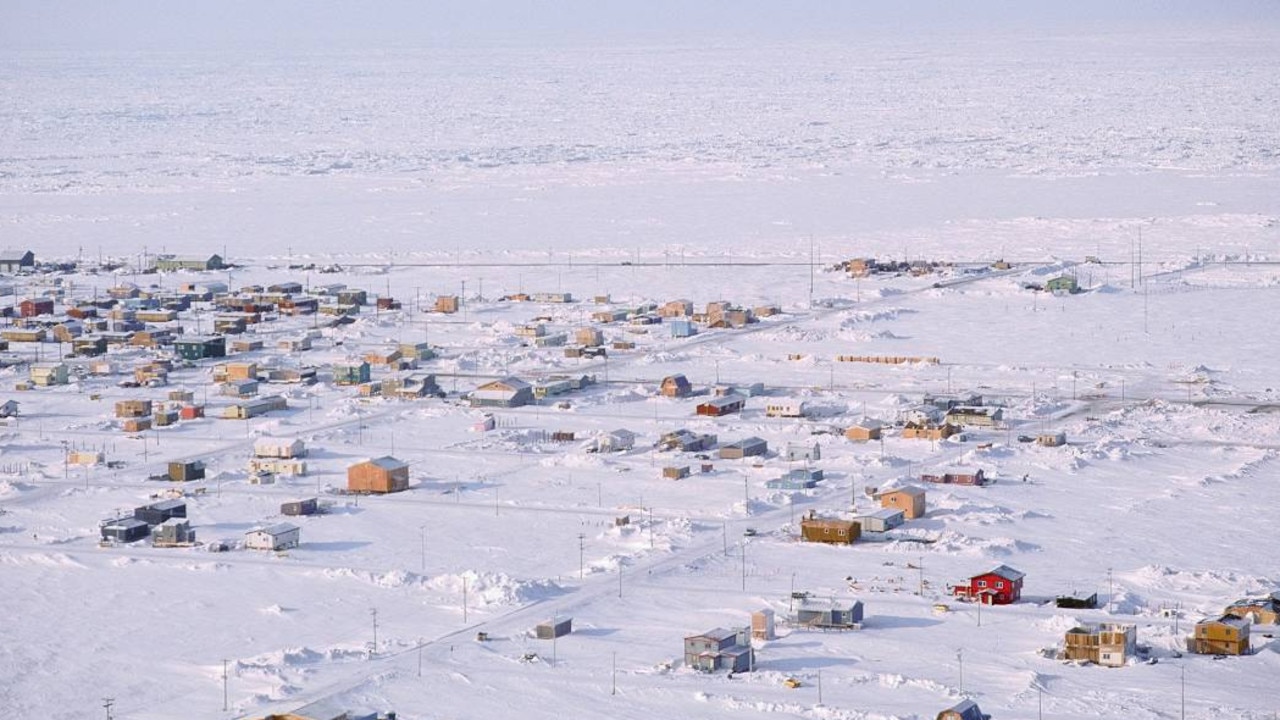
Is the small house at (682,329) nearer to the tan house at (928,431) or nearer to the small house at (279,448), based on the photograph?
the tan house at (928,431)

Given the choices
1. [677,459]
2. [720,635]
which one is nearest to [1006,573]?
[720,635]

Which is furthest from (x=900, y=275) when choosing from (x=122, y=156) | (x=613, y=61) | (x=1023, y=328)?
(x=613, y=61)

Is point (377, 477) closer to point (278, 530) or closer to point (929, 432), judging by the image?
point (278, 530)

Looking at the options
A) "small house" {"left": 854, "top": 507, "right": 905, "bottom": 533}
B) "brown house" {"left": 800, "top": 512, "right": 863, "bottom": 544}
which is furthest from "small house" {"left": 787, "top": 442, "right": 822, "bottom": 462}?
"brown house" {"left": 800, "top": 512, "right": 863, "bottom": 544}

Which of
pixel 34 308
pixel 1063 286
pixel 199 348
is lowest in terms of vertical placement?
pixel 199 348

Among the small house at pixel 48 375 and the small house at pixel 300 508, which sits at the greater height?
the small house at pixel 48 375

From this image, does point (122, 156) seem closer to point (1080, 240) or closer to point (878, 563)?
point (1080, 240)

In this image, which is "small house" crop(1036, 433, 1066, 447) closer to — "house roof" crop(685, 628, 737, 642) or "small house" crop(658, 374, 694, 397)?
"small house" crop(658, 374, 694, 397)

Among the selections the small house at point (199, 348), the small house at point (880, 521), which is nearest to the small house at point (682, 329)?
the small house at point (199, 348)
